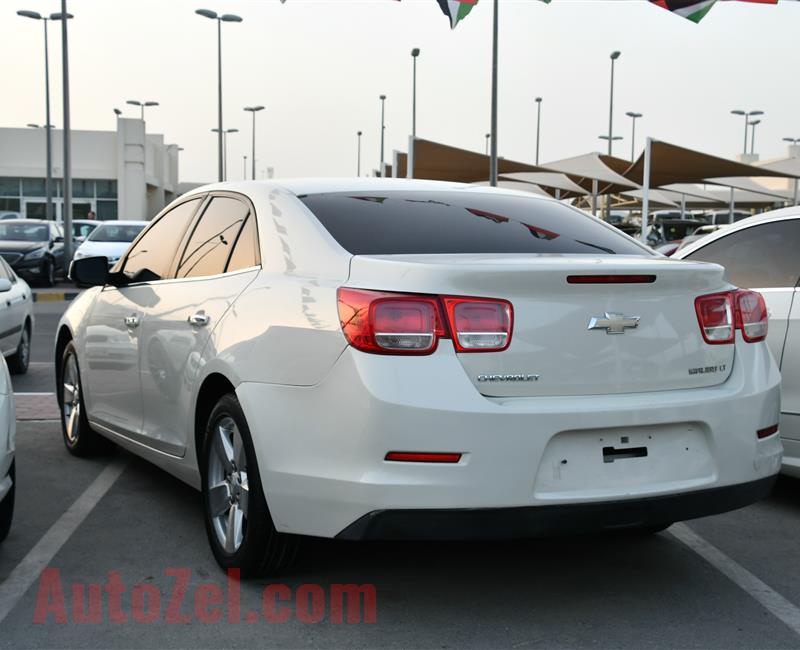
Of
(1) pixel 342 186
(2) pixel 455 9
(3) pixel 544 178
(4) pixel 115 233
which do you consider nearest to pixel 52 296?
(4) pixel 115 233

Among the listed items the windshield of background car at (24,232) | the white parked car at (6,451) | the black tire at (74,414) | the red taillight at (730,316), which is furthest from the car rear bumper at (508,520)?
the windshield of background car at (24,232)

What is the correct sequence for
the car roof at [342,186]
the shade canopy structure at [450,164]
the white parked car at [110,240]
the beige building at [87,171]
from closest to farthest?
1. the car roof at [342,186]
2. the white parked car at [110,240]
3. the shade canopy structure at [450,164]
4. the beige building at [87,171]

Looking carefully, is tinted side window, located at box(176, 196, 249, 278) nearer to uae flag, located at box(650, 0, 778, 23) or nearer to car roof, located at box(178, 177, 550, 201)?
car roof, located at box(178, 177, 550, 201)

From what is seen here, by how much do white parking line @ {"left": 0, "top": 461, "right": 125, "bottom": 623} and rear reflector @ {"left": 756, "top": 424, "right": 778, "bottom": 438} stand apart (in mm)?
2686

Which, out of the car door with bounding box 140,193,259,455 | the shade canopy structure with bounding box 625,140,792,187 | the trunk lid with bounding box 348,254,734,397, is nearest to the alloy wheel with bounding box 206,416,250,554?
the car door with bounding box 140,193,259,455

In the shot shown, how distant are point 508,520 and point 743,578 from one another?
1.34 meters

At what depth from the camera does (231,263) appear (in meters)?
4.54

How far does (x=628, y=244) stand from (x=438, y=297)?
1.30m

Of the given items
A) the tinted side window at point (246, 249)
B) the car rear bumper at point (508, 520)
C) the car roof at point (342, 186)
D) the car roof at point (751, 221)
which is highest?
the car roof at point (342, 186)

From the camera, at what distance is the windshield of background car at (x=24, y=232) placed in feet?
79.6

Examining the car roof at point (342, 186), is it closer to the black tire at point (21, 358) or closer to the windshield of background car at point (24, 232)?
the black tire at point (21, 358)

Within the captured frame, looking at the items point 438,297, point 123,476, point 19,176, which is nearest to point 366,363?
point 438,297

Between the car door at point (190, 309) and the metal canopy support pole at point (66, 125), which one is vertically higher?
the metal canopy support pole at point (66, 125)

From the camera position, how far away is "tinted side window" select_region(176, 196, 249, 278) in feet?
15.3
